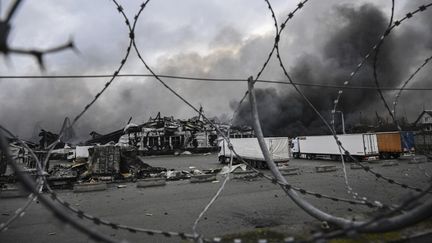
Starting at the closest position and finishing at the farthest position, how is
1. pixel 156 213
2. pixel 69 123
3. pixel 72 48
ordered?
pixel 72 48 < pixel 69 123 < pixel 156 213

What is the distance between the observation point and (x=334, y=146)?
1160 inches

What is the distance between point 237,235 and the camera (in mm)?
3855

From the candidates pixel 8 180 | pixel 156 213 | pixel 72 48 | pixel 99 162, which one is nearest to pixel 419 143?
pixel 99 162

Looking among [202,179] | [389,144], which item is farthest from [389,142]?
[202,179]

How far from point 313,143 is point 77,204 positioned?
26.9 m

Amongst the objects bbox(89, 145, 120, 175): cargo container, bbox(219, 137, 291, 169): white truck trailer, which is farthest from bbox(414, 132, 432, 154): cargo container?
bbox(89, 145, 120, 175): cargo container

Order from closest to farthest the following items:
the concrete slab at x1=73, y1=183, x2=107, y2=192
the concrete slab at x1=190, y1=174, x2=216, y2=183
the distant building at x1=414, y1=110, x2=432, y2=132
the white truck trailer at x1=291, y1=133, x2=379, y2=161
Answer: the distant building at x1=414, y1=110, x2=432, y2=132
the concrete slab at x1=73, y1=183, x2=107, y2=192
the concrete slab at x1=190, y1=174, x2=216, y2=183
the white truck trailer at x1=291, y1=133, x2=379, y2=161

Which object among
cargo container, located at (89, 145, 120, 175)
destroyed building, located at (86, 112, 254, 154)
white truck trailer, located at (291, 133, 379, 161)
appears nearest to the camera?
cargo container, located at (89, 145, 120, 175)

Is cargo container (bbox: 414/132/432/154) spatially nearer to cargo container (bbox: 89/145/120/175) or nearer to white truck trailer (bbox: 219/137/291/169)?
white truck trailer (bbox: 219/137/291/169)

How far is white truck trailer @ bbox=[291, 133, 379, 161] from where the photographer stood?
90.8 feet

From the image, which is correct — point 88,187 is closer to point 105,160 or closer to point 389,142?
point 105,160

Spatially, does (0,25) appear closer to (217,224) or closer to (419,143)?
(217,224)

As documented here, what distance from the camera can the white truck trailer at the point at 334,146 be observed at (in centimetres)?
2769

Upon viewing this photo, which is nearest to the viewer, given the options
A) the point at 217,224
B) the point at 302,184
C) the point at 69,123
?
the point at 69,123
